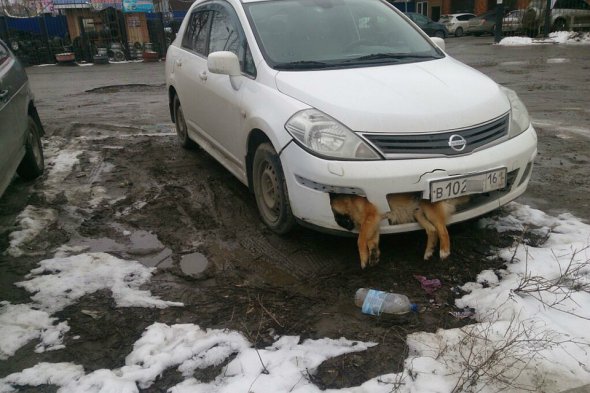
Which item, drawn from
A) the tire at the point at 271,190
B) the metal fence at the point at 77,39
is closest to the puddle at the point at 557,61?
the tire at the point at 271,190

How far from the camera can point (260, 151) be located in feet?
12.3

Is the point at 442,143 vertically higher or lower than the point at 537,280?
higher

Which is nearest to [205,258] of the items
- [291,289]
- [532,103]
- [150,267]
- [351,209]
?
[150,267]

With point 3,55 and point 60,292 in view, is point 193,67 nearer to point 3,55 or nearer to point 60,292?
point 3,55

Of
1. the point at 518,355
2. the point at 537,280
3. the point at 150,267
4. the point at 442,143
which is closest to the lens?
the point at 518,355

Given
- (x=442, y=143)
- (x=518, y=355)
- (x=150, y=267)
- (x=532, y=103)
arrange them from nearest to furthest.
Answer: (x=518, y=355) → (x=442, y=143) → (x=150, y=267) → (x=532, y=103)

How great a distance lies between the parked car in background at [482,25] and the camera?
29516mm

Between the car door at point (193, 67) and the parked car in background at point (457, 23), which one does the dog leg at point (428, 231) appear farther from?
the parked car in background at point (457, 23)

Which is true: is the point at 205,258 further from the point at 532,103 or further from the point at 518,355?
the point at 532,103

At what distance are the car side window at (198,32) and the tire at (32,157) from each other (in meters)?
1.80

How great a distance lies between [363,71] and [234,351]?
216 centimetres

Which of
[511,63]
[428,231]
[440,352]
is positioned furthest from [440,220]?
[511,63]

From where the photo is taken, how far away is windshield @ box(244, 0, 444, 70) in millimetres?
3936

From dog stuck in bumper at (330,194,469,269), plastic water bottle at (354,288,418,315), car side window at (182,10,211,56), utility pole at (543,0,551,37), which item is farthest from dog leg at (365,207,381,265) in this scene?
utility pole at (543,0,551,37)
